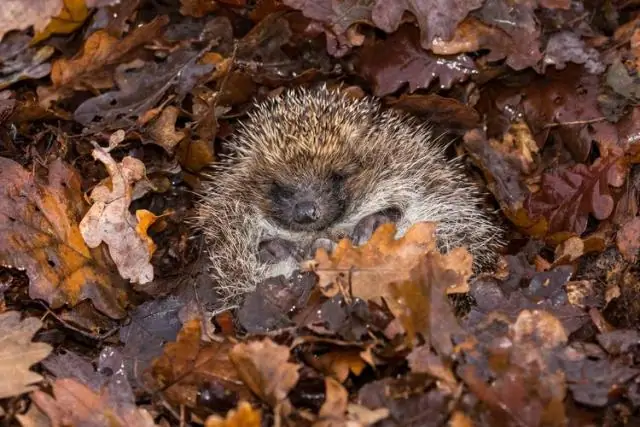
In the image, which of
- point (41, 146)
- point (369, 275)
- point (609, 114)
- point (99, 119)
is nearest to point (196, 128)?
point (99, 119)

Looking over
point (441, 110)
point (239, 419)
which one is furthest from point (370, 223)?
point (239, 419)

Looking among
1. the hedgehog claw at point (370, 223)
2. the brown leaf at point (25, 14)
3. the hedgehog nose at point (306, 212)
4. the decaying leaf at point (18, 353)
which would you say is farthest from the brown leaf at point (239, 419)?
the brown leaf at point (25, 14)

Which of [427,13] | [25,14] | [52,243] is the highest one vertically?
[25,14]

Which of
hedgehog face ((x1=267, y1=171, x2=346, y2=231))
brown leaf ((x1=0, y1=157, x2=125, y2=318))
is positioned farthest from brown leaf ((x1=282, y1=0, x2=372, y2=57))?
brown leaf ((x1=0, y1=157, x2=125, y2=318))

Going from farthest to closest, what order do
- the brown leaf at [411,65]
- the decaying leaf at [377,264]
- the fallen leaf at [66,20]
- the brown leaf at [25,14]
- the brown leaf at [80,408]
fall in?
the brown leaf at [411,65] < the fallen leaf at [66,20] < the brown leaf at [25,14] < the decaying leaf at [377,264] < the brown leaf at [80,408]

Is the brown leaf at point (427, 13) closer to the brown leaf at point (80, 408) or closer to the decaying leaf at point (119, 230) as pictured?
the decaying leaf at point (119, 230)

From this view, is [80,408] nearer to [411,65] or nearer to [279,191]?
[279,191]

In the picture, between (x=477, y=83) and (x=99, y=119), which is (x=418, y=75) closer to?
(x=477, y=83)

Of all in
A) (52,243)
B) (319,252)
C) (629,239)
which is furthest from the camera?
(52,243)
